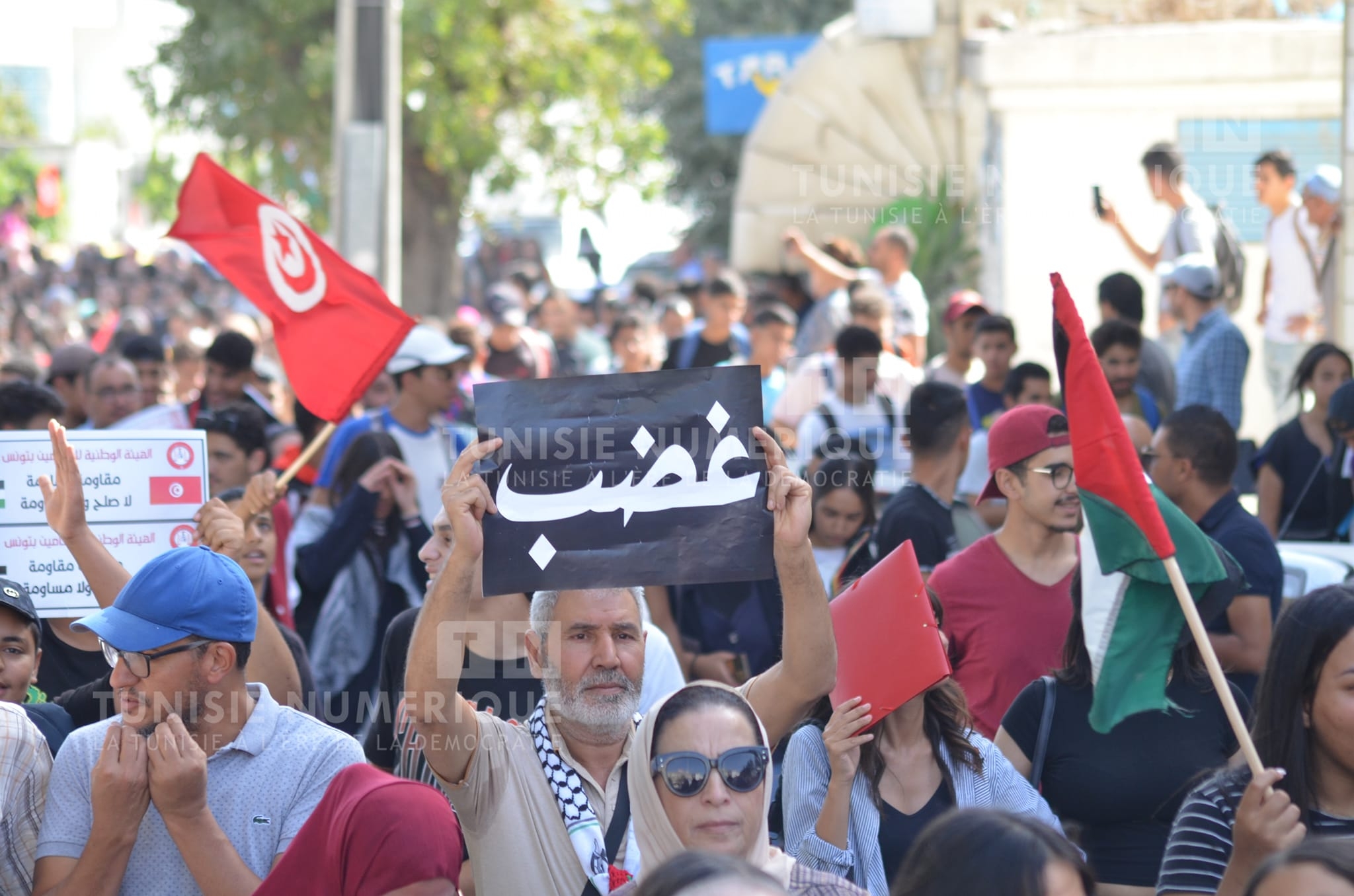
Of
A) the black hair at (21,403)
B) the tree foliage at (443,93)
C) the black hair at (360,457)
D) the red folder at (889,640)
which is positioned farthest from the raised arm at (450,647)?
the tree foliage at (443,93)

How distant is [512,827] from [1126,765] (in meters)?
1.76

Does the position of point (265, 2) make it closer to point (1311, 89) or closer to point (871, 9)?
point (871, 9)

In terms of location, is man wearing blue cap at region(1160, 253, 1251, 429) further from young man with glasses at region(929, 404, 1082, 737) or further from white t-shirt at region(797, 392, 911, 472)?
young man with glasses at region(929, 404, 1082, 737)

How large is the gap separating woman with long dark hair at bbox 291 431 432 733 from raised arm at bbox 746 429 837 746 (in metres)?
2.77

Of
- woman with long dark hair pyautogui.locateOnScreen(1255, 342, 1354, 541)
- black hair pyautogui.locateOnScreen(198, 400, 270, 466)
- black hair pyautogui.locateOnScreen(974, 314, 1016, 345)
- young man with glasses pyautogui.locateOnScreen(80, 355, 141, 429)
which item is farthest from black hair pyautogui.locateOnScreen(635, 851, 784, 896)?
black hair pyautogui.locateOnScreen(974, 314, 1016, 345)

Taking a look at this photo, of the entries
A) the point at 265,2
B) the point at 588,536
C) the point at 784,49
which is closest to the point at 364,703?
the point at 588,536

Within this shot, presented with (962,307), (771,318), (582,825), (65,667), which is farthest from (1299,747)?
(771,318)

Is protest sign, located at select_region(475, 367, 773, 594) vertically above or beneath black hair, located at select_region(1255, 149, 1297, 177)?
beneath

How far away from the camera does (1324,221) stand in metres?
11.3

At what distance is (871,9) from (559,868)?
1783 centimetres

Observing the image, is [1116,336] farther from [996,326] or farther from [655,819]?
[655,819]

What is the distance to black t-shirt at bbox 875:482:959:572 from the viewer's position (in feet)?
21.1

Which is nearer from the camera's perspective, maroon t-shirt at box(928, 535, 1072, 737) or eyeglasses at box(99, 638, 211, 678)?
eyeglasses at box(99, 638, 211, 678)

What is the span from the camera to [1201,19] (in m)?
15.0
